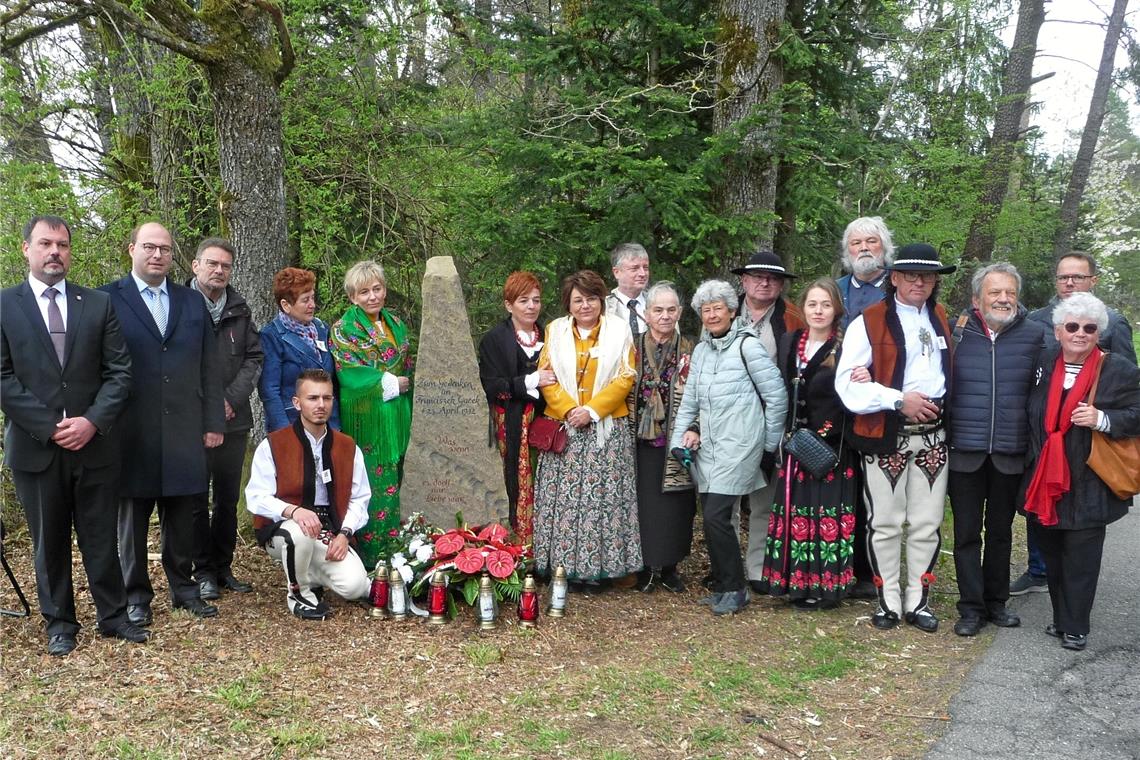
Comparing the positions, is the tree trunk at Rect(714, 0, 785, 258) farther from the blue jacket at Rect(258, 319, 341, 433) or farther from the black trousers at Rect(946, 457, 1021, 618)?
the blue jacket at Rect(258, 319, 341, 433)

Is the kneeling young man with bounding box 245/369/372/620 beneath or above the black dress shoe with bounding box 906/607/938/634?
above

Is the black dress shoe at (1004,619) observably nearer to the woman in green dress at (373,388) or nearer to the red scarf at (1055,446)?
the red scarf at (1055,446)

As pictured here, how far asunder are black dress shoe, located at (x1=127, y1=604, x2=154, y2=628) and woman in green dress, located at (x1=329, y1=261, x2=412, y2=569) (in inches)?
48.7

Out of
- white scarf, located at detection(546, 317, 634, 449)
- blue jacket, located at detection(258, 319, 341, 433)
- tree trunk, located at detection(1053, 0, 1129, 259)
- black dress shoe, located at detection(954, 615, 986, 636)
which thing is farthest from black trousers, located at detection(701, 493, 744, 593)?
tree trunk, located at detection(1053, 0, 1129, 259)

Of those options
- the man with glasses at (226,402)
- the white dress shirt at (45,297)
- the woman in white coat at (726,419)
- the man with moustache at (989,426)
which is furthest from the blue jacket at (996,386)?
the white dress shirt at (45,297)

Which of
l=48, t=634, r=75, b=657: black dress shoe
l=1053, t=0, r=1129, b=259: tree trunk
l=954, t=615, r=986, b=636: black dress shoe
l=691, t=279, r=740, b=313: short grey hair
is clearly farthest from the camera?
l=1053, t=0, r=1129, b=259: tree trunk

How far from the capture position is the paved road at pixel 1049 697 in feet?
11.7

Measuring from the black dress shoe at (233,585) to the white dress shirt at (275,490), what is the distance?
0.78 m

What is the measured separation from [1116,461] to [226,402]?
15.8 ft

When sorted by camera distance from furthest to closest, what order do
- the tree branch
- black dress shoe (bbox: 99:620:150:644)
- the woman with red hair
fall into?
1. the tree branch
2. the woman with red hair
3. black dress shoe (bbox: 99:620:150:644)

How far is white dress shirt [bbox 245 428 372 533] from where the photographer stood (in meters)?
4.65

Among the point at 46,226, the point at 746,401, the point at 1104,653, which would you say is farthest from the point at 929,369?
the point at 46,226

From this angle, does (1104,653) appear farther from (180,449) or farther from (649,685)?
(180,449)

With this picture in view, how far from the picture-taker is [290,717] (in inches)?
143
